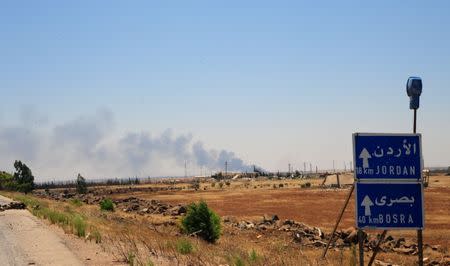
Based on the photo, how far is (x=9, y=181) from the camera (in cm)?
10131

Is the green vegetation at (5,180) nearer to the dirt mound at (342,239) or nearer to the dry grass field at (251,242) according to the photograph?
the dry grass field at (251,242)

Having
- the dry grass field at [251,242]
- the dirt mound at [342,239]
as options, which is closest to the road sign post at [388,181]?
the dry grass field at [251,242]

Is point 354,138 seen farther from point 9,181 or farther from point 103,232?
point 9,181

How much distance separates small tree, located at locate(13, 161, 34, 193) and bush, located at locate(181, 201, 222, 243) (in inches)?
2741

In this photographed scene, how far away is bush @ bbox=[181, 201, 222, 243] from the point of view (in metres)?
22.4

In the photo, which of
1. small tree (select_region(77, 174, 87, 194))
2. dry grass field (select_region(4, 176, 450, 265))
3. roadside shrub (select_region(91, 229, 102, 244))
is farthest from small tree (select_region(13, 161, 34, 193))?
roadside shrub (select_region(91, 229, 102, 244))

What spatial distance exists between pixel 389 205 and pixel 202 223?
48.5 feet

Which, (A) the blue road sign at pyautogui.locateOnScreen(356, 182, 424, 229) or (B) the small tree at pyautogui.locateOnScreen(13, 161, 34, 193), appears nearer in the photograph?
(A) the blue road sign at pyautogui.locateOnScreen(356, 182, 424, 229)

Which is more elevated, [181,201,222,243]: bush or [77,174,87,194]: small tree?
[181,201,222,243]: bush

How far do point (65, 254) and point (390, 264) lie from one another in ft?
32.3

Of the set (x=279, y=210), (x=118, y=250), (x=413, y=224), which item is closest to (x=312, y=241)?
(x=118, y=250)

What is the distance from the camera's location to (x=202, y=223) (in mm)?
22641

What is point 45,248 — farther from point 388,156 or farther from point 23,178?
point 23,178

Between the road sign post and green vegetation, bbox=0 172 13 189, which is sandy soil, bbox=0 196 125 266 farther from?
green vegetation, bbox=0 172 13 189
